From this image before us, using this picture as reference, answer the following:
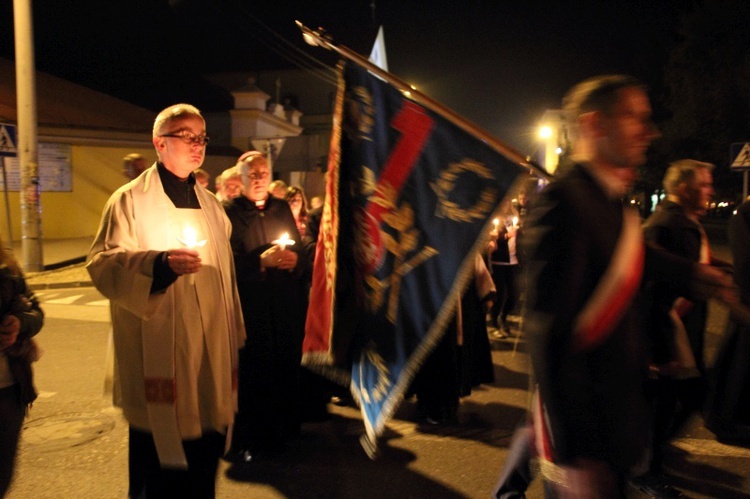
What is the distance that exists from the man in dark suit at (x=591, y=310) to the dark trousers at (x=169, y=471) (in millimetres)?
1679

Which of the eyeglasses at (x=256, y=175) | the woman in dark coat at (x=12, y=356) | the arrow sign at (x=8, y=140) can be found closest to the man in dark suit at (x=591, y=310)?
the woman in dark coat at (x=12, y=356)

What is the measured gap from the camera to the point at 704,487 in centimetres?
405

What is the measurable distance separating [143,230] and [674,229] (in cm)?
306

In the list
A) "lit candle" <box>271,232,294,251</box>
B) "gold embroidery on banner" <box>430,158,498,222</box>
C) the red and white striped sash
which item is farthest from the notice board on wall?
the red and white striped sash

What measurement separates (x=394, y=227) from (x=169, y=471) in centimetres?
156

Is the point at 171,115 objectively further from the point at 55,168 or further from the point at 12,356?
the point at 55,168

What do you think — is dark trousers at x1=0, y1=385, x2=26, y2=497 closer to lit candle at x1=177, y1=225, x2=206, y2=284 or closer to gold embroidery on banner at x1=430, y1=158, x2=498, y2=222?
lit candle at x1=177, y1=225, x2=206, y2=284

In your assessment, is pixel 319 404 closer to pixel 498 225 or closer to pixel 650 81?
pixel 498 225

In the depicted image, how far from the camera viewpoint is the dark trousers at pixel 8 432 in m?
2.89

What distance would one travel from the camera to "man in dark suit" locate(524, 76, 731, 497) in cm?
198

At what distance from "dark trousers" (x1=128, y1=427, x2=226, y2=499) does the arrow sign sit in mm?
10613

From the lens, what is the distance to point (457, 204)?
8.16 ft

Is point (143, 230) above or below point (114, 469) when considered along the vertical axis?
above

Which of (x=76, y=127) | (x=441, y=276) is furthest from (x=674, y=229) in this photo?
(x=76, y=127)
